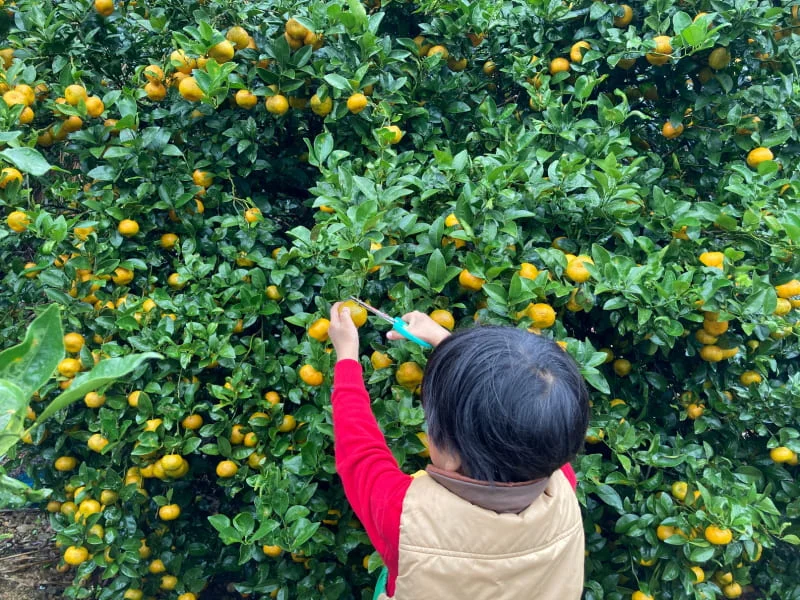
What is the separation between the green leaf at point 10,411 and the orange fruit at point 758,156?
1930 millimetres

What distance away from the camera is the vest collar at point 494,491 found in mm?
965

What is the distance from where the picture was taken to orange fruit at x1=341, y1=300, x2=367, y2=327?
138cm

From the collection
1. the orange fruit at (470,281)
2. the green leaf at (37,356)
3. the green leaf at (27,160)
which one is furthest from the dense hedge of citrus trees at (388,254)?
the green leaf at (37,356)

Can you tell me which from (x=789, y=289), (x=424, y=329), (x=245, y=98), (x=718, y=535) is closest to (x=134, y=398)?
(x=424, y=329)

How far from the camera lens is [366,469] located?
1.13 metres

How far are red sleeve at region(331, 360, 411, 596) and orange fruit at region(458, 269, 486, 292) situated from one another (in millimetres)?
332

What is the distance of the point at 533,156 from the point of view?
5.44ft

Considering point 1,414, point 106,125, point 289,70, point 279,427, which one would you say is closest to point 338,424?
point 279,427

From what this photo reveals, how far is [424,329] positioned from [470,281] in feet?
0.59

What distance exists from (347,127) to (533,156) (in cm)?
58

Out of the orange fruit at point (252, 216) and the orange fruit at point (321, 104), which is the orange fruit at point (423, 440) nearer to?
the orange fruit at point (252, 216)

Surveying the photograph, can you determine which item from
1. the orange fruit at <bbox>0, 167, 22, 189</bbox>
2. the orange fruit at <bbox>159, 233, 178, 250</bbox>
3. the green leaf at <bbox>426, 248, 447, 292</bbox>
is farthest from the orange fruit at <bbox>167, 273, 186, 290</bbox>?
the green leaf at <bbox>426, 248, 447, 292</bbox>

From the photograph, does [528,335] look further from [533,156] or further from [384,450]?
[533,156]

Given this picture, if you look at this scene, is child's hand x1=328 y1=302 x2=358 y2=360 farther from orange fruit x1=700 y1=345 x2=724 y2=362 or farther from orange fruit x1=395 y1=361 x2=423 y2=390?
orange fruit x1=700 y1=345 x2=724 y2=362
